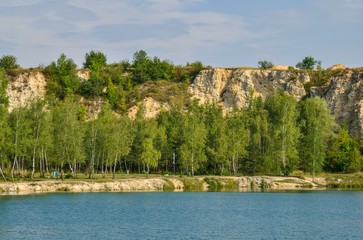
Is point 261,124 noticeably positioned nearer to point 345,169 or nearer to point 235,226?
point 345,169

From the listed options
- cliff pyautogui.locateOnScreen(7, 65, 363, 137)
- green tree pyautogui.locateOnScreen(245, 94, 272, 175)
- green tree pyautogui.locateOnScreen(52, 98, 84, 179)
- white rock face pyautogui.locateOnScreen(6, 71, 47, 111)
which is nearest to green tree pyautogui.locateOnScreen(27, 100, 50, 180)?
green tree pyautogui.locateOnScreen(52, 98, 84, 179)

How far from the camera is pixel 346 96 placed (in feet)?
501

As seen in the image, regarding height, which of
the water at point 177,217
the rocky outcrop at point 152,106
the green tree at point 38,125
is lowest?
the water at point 177,217

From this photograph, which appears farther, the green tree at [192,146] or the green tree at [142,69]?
the green tree at [142,69]

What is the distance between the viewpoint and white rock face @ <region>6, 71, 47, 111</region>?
15712cm

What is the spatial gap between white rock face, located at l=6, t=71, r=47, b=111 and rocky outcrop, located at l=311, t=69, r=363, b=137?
72122 millimetres

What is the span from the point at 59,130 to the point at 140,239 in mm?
47813

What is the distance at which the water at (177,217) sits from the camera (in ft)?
142

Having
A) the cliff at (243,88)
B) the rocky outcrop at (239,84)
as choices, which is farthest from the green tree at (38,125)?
the rocky outcrop at (239,84)

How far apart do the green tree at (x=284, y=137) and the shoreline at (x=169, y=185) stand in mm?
4453

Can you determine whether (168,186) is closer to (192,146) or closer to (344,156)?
(192,146)

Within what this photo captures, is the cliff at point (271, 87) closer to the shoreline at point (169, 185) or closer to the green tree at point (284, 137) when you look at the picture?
the green tree at point (284, 137)

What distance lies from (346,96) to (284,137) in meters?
53.2

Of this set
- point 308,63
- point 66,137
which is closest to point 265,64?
point 308,63
